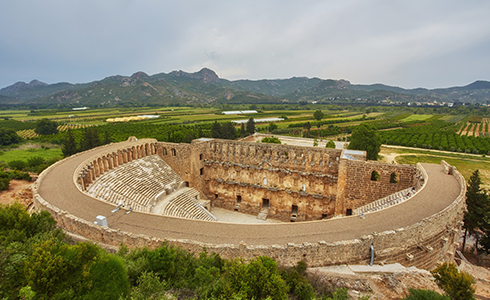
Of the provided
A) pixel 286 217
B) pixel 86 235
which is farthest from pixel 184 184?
pixel 86 235

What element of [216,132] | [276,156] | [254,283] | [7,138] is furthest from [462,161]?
[7,138]

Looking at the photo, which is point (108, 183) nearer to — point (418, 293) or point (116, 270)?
point (116, 270)

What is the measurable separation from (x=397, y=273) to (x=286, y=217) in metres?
16.7

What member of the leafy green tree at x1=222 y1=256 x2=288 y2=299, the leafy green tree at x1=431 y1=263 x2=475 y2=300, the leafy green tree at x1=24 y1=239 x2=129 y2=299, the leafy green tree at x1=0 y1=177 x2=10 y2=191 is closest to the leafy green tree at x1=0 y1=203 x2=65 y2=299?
the leafy green tree at x1=24 y1=239 x2=129 y2=299

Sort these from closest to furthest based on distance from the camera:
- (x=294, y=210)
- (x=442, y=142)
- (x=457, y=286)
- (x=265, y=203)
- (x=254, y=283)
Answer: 1. (x=254, y=283)
2. (x=457, y=286)
3. (x=294, y=210)
4. (x=265, y=203)
5. (x=442, y=142)

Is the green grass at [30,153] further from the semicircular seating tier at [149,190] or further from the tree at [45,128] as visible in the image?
the semicircular seating tier at [149,190]

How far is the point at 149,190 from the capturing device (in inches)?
998

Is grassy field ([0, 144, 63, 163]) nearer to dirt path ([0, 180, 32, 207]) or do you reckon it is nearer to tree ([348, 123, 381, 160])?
dirt path ([0, 180, 32, 207])

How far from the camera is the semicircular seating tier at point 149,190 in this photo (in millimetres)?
21925

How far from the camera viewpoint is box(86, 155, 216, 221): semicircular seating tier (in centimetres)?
2192

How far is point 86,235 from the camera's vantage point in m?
14.5

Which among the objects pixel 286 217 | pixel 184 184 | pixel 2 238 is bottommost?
pixel 286 217

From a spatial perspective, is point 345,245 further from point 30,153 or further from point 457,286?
point 30,153

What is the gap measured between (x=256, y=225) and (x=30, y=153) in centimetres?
6154
